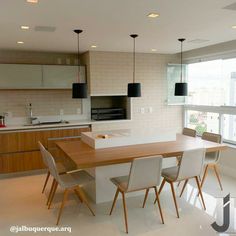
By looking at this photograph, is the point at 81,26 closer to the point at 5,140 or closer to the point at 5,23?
the point at 5,23

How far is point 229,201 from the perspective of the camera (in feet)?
12.1

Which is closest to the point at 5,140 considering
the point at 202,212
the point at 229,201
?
the point at 202,212

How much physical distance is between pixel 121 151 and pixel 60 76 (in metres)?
2.71

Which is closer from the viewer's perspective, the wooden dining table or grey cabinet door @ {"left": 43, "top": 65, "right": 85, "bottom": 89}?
the wooden dining table

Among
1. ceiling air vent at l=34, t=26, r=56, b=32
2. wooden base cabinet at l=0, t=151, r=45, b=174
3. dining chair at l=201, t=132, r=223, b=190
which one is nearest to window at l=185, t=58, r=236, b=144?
dining chair at l=201, t=132, r=223, b=190

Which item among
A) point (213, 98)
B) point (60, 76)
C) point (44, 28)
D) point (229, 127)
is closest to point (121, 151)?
point (44, 28)

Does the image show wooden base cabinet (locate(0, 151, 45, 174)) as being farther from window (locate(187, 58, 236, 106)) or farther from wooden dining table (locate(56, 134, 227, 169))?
window (locate(187, 58, 236, 106))

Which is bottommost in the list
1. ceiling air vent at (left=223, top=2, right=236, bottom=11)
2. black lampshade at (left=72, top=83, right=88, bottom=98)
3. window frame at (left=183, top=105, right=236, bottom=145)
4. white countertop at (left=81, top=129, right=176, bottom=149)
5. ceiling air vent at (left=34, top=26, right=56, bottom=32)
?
white countertop at (left=81, top=129, right=176, bottom=149)

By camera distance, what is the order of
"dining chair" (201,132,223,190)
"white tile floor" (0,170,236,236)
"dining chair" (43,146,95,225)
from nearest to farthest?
"white tile floor" (0,170,236,236) → "dining chair" (43,146,95,225) → "dining chair" (201,132,223,190)

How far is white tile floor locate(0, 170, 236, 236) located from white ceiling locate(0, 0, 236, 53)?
2.50 metres

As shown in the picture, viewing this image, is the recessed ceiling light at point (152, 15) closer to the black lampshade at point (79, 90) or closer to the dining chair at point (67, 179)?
the black lampshade at point (79, 90)

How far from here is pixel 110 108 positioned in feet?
20.0

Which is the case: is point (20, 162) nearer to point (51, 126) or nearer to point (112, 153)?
point (51, 126)

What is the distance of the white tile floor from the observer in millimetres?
2980
